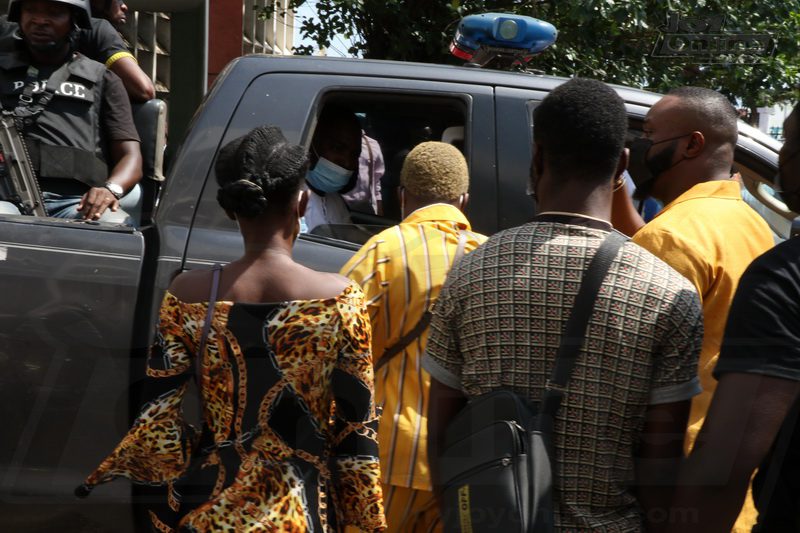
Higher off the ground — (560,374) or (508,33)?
(508,33)

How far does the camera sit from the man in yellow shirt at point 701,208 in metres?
2.64

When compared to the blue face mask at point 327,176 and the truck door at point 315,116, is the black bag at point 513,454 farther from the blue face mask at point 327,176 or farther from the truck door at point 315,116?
the blue face mask at point 327,176

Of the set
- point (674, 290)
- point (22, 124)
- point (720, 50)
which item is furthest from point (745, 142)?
point (22, 124)

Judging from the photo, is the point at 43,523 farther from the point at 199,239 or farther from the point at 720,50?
the point at 720,50

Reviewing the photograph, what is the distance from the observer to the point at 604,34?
30.9ft

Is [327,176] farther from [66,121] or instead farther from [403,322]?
[403,322]

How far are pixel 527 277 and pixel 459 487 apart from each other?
44 cm

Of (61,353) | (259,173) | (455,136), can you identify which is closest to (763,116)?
(455,136)

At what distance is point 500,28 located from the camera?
13.7 feet

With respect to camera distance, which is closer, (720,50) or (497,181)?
(497,181)

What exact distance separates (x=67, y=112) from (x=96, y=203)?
1.79 feet

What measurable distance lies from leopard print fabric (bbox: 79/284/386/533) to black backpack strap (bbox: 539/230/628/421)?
20.5 inches

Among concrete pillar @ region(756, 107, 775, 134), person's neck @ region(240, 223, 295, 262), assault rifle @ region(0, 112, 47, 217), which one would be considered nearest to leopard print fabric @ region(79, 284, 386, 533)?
person's neck @ region(240, 223, 295, 262)

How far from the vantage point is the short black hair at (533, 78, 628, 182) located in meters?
2.28
